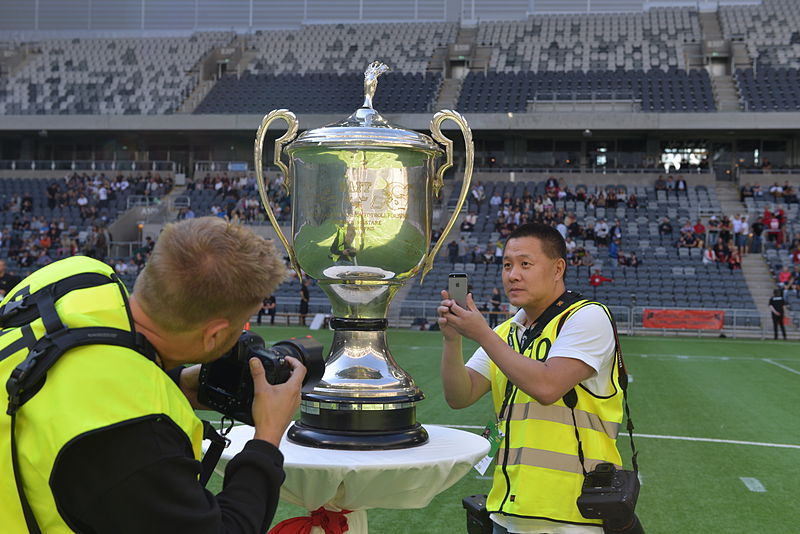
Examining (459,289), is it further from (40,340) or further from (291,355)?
(40,340)

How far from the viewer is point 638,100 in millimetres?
34438

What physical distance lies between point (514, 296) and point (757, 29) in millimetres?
40831

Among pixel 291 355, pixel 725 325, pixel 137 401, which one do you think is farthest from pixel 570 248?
pixel 137 401

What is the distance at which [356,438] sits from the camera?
8.23ft

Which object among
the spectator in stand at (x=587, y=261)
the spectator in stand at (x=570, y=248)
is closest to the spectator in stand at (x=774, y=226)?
the spectator in stand at (x=587, y=261)

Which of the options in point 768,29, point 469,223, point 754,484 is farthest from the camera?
point 768,29

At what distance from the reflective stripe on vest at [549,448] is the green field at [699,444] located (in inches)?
90.6

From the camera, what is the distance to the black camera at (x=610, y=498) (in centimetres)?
262

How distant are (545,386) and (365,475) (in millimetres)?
657

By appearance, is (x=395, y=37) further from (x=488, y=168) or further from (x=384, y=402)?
(x=384, y=402)

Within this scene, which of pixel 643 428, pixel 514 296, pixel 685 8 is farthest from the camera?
pixel 685 8

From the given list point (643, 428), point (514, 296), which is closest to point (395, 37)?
point (643, 428)

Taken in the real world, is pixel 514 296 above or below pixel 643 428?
above

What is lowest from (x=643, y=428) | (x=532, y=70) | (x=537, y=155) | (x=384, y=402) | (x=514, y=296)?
(x=643, y=428)
